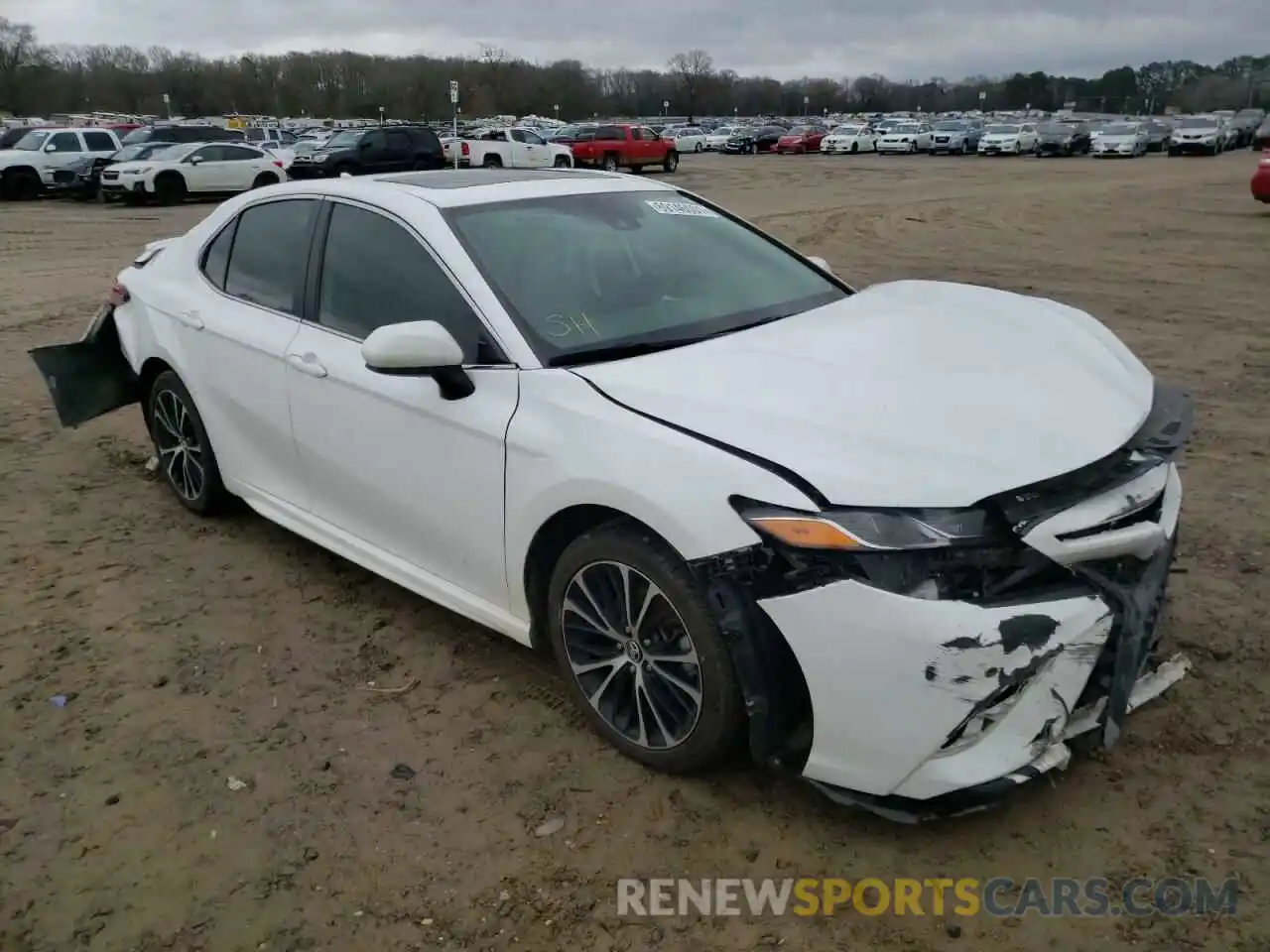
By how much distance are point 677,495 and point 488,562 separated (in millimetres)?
890

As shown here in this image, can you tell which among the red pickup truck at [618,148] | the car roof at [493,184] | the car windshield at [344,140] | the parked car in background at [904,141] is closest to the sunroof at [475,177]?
the car roof at [493,184]

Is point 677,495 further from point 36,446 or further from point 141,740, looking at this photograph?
point 36,446

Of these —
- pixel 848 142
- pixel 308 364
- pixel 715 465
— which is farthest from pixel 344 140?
pixel 848 142

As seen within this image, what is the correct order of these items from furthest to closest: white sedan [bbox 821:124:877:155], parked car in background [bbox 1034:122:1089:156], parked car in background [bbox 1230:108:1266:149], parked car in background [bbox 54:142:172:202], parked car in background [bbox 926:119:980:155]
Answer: parked car in background [bbox 1230:108:1266:149]
white sedan [bbox 821:124:877:155]
parked car in background [bbox 926:119:980:155]
parked car in background [bbox 1034:122:1089:156]
parked car in background [bbox 54:142:172:202]

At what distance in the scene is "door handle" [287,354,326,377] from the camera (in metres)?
3.83

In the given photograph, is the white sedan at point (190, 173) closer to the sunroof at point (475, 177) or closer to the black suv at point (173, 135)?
the black suv at point (173, 135)

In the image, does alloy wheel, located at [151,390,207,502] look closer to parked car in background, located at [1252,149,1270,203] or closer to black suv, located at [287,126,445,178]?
parked car in background, located at [1252,149,1270,203]

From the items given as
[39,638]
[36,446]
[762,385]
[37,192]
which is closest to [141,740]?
[39,638]

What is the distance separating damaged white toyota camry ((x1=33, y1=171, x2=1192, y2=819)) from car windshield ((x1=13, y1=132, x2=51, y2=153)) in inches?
1041

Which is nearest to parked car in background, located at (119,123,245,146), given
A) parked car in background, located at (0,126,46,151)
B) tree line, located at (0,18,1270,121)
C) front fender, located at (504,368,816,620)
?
parked car in background, located at (0,126,46,151)

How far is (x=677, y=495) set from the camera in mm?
2699

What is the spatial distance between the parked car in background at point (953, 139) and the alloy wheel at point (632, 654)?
49427mm

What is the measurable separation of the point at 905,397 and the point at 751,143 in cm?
5423

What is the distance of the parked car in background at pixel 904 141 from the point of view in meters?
48.5
